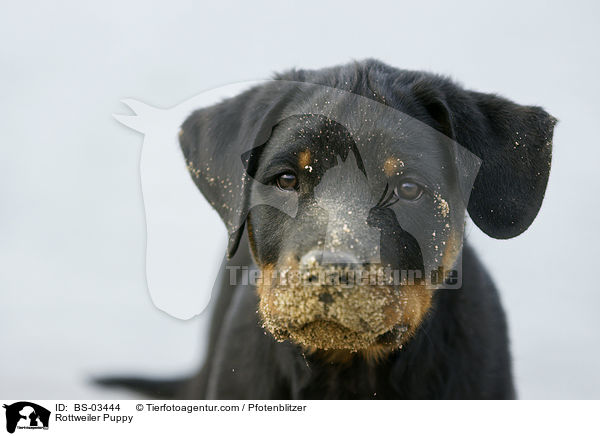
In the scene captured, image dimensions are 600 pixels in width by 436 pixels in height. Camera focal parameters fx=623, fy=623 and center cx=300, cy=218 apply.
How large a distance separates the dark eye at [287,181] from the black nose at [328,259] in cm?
50

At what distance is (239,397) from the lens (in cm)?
322

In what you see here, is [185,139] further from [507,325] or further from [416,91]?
[507,325]

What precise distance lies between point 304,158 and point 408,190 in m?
0.45

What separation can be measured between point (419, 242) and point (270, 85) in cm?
108

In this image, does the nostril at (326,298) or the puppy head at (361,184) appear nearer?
the nostril at (326,298)

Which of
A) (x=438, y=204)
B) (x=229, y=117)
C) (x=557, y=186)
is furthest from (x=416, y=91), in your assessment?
(x=557, y=186)

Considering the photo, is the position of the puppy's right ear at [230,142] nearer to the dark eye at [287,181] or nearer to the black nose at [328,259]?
the dark eye at [287,181]

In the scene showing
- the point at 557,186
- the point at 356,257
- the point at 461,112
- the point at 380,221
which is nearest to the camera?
the point at 356,257
